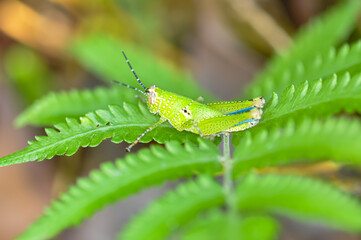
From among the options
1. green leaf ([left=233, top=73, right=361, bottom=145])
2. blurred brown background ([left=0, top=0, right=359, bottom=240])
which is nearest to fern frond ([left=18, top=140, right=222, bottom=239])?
green leaf ([left=233, top=73, right=361, bottom=145])

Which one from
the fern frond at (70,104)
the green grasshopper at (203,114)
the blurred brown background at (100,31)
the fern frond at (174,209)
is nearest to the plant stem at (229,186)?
the fern frond at (174,209)

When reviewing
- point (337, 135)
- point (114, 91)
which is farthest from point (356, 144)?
point (114, 91)

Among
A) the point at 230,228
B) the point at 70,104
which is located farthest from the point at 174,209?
the point at 70,104

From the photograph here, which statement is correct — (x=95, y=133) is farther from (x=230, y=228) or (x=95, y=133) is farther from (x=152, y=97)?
(x=230, y=228)

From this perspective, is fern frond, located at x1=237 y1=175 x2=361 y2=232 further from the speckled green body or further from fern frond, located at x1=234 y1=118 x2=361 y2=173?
the speckled green body

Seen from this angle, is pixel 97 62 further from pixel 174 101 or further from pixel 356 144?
pixel 356 144

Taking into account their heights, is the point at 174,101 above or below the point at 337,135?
above
